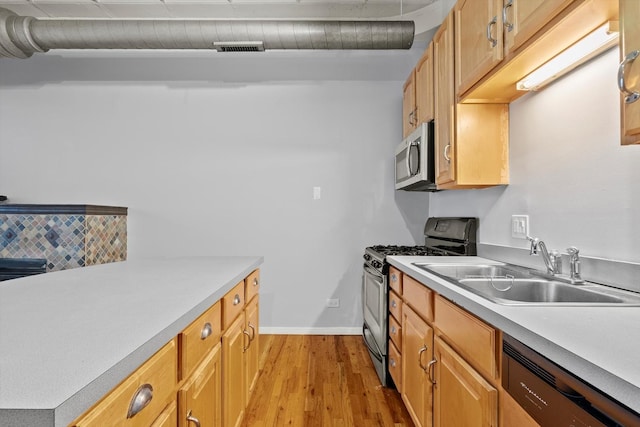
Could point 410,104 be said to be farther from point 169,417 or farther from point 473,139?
point 169,417

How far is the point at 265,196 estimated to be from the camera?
319cm

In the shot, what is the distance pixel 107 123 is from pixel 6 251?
1450 mm

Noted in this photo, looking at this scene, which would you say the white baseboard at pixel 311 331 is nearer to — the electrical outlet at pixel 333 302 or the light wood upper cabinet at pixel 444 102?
the electrical outlet at pixel 333 302

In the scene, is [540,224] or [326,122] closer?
[540,224]

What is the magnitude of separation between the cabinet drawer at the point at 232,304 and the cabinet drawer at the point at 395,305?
0.94 metres

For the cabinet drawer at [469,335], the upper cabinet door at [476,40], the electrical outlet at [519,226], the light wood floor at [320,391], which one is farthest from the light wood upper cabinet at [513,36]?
the light wood floor at [320,391]

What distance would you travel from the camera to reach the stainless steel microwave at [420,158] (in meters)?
2.23

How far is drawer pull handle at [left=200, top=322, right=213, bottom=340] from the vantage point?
1.04 meters

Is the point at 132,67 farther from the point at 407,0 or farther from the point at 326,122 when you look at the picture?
the point at 407,0

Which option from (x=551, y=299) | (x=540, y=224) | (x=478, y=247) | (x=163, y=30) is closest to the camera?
(x=551, y=299)

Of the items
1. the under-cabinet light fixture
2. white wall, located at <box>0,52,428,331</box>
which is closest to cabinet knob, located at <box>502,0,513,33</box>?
the under-cabinet light fixture

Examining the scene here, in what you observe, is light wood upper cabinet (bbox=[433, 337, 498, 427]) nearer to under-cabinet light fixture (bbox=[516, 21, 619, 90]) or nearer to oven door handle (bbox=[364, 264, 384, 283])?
Answer: oven door handle (bbox=[364, 264, 384, 283])

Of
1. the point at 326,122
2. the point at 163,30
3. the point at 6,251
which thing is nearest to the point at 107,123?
the point at 163,30

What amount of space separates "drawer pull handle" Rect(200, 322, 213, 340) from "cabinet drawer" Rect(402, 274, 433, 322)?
0.92m
